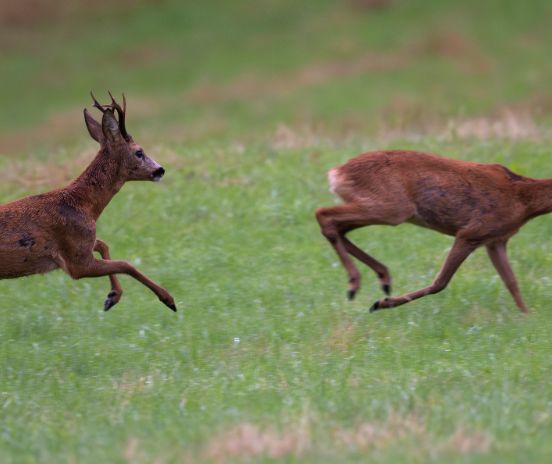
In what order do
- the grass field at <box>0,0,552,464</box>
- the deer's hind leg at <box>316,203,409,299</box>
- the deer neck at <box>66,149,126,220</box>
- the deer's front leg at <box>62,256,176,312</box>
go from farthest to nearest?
the deer's hind leg at <box>316,203,409,299</box> → the deer neck at <box>66,149,126,220</box> → the deer's front leg at <box>62,256,176,312</box> → the grass field at <box>0,0,552,464</box>

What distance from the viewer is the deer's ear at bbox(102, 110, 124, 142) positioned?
9.61 m

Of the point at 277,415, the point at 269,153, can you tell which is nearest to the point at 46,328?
the point at 277,415

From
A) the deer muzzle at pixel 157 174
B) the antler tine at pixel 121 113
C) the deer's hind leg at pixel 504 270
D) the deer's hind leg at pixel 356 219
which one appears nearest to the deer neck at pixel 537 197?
the deer's hind leg at pixel 504 270

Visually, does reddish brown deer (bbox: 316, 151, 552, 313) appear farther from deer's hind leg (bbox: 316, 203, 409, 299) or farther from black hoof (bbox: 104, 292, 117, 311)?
black hoof (bbox: 104, 292, 117, 311)

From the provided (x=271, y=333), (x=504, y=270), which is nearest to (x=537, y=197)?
(x=504, y=270)

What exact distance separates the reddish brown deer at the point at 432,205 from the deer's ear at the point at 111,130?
178cm

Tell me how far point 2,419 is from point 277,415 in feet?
6.08

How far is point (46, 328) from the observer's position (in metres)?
10.1

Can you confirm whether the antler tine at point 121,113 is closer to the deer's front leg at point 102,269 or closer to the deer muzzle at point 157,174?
the deer muzzle at point 157,174

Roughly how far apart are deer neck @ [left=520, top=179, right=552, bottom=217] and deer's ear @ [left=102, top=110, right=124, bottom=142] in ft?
11.2

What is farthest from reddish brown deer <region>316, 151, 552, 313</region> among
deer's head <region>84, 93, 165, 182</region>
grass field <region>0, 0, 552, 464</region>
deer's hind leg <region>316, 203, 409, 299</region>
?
deer's head <region>84, 93, 165, 182</region>

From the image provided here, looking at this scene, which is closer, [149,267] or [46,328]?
[46,328]

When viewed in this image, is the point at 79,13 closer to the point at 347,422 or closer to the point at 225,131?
the point at 225,131

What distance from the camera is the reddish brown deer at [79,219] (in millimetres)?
9250
